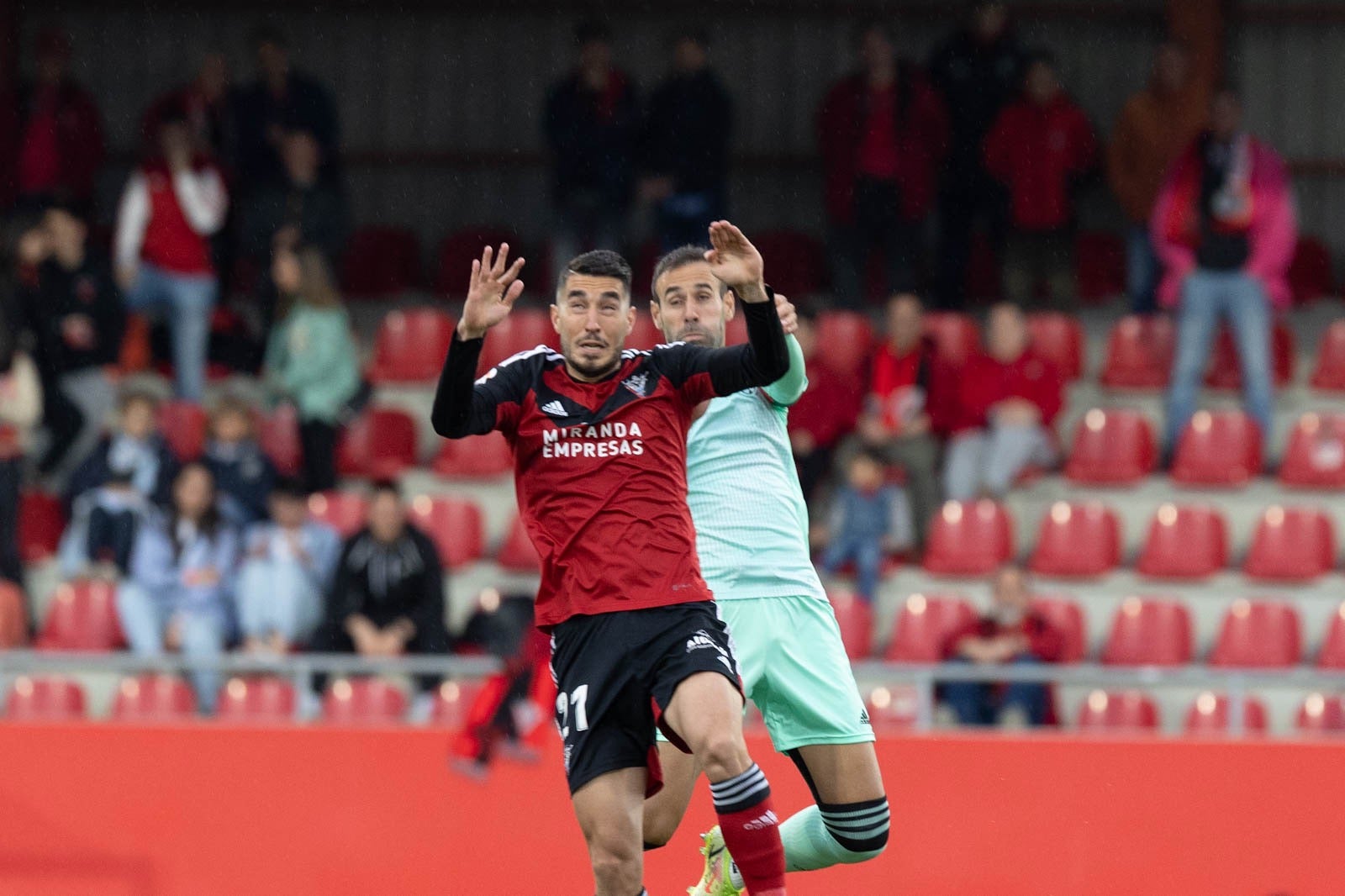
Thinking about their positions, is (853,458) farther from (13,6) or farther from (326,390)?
(13,6)

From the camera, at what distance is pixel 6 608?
12.0 metres

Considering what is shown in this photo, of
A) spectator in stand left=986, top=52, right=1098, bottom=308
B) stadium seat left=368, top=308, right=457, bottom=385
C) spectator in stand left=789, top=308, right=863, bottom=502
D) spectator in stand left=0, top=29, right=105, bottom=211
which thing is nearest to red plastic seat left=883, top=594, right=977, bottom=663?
spectator in stand left=789, top=308, right=863, bottom=502

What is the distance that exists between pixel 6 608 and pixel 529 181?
6.97 meters

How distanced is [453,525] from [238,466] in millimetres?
1391

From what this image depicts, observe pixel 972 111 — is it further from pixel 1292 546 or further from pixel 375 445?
pixel 375 445

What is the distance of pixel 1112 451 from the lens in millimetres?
13242

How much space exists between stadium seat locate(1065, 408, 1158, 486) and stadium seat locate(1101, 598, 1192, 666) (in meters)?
1.40

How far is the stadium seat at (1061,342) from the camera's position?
1412 centimetres

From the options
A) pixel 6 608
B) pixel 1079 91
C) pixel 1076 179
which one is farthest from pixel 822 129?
pixel 6 608

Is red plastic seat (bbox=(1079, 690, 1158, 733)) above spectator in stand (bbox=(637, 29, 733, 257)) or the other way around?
the other way around

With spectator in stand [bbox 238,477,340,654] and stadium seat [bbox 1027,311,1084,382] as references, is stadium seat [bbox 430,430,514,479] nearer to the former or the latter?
spectator in stand [bbox 238,477,340,654]

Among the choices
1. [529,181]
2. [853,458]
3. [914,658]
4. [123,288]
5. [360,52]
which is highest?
[360,52]

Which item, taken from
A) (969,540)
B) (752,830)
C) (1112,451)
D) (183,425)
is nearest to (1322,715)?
(969,540)

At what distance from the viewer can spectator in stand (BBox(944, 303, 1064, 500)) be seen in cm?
1271
